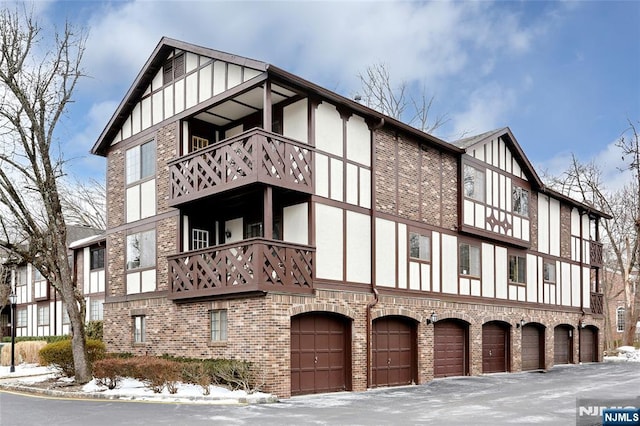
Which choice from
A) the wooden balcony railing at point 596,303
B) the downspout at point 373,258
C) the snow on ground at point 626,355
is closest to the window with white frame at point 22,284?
the downspout at point 373,258

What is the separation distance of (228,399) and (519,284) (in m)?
16.1

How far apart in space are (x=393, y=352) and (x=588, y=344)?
17339 millimetres

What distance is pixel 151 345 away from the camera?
2147 cm

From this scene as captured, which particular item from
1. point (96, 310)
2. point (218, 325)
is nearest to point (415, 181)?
point (218, 325)

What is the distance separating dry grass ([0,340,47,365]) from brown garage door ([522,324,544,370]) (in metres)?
20.6

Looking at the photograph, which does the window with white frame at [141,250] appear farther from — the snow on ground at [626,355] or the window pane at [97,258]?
the snow on ground at [626,355]

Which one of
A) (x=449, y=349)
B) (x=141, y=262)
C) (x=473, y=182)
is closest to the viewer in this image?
(x=141, y=262)

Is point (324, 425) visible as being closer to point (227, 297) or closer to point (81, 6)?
point (227, 297)

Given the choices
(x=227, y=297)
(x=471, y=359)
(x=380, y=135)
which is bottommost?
(x=471, y=359)

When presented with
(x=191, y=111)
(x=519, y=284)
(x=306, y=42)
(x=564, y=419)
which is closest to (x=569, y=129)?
(x=519, y=284)

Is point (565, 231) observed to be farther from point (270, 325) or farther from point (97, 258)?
point (97, 258)

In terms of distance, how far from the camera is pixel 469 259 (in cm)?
2527

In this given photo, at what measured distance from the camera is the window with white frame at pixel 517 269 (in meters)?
28.0

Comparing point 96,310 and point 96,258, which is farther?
point 96,310
